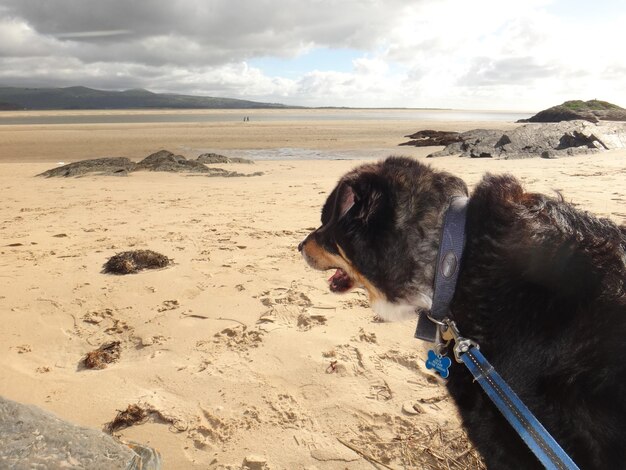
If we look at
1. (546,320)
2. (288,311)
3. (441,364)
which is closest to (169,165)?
(288,311)

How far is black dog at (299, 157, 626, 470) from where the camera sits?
194 centimetres

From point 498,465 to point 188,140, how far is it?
32845 millimetres

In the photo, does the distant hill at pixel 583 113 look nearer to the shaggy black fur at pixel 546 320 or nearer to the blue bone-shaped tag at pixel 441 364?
the shaggy black fur at pixel 546 320

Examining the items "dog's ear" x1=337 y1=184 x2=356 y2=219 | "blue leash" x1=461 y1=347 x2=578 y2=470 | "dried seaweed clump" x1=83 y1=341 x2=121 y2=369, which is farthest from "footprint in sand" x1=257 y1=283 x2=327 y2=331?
"blue leash" x1=461 y1=347 x2=578 y2=470

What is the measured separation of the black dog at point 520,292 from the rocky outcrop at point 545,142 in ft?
59.1

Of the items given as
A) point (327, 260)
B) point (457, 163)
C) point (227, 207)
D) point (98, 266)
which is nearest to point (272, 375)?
point (327, 260)

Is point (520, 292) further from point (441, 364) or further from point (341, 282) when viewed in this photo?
point (341, 282)

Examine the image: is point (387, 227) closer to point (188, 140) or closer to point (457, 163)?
point (457, 163)

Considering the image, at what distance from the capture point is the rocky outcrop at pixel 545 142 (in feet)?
63.3

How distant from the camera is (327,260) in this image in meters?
3.32

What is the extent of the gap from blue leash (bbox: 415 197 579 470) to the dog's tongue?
3.08ft

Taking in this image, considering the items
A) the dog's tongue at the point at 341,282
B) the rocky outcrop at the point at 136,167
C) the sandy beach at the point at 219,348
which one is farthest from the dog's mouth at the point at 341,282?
the rocky outcrop at the point at 136,167

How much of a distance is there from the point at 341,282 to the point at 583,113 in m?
51.7

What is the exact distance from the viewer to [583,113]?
45.7 m
